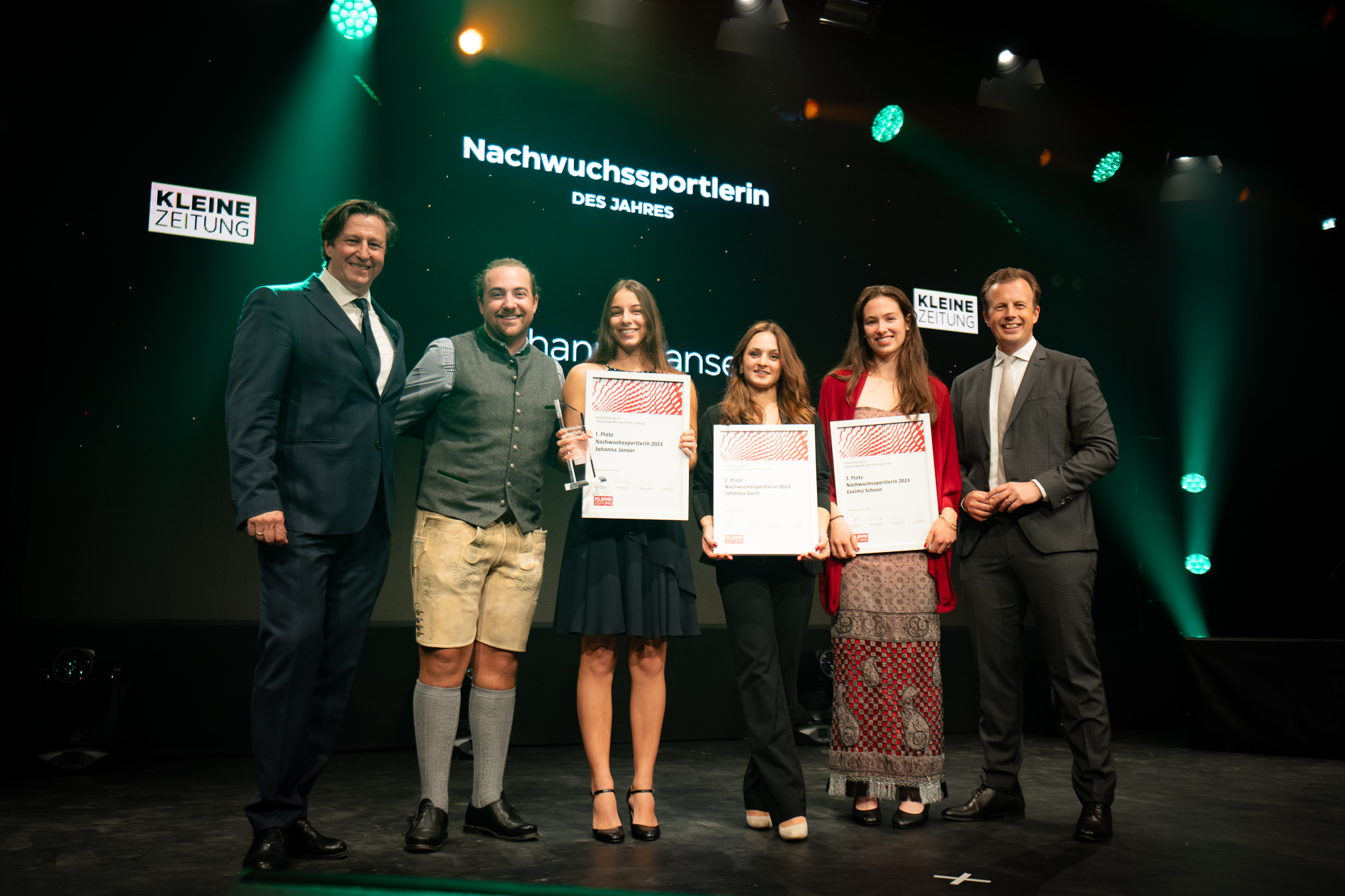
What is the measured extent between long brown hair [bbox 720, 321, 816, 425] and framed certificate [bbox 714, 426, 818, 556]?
0.10 meters

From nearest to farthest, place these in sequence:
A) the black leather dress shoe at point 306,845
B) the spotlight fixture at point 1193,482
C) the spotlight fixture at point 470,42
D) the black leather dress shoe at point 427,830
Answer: the black leather dress shoe at point 306,845, the black leather dress shoe at point 427,830, the spotlight fixture at point 470,42, the spotlight fixture at point 1193,482

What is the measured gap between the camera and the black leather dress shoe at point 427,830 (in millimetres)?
2352

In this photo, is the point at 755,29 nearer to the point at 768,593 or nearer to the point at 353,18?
the point at 353,18

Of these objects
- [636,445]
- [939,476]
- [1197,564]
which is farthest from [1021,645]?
[1197,564]

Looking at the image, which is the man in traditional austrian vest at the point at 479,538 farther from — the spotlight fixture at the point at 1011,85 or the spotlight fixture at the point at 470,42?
the spotlight fixture at the point at 1011,85

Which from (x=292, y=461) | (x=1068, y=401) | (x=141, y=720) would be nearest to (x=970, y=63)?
(x=1068, y=401)

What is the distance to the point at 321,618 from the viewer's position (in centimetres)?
225

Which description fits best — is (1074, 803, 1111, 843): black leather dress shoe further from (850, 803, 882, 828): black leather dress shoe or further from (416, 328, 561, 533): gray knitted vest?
(416, 328, 561, 533): gray knitted vest

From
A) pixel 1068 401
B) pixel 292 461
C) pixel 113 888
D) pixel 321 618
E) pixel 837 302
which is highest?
pixel 837 302

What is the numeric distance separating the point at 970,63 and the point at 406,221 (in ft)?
12.2

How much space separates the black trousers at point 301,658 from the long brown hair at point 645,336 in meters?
0.82

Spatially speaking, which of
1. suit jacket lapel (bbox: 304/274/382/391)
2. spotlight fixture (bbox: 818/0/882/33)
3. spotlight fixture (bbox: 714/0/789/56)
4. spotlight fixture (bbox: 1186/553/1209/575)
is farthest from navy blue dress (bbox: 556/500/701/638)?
spotlight fixture (bbox: 1186/553/1209/575)

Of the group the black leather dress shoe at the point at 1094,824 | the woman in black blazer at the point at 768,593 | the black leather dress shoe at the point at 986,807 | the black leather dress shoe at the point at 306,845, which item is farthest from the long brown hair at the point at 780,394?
the black leather dress shoe at the point at 306,845

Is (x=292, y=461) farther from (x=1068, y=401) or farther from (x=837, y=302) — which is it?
(x=837, y=302)
